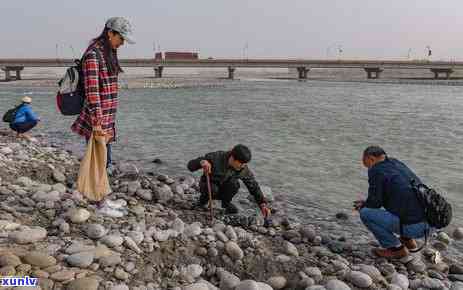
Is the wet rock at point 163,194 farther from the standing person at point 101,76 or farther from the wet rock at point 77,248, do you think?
the wet rock at point 77,248

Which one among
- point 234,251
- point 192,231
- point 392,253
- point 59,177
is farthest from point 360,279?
point 59,177

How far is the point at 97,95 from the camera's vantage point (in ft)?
16.8

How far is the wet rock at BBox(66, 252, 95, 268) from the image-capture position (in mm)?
4094

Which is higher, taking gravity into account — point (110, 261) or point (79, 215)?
point (79, 215)

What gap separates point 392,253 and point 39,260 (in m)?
4.42

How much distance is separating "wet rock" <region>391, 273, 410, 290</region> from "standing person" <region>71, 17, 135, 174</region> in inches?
161

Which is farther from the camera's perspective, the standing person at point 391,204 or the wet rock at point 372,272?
the standing person at point 391,204

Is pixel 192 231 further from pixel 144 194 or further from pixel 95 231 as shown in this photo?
pixel 144 194

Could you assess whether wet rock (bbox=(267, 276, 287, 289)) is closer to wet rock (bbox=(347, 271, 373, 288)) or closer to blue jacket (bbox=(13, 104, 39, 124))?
wet rock (bbox=(347, 271, 373, 288))

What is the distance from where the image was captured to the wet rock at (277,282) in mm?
4602

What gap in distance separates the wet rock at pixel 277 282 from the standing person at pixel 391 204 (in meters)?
1.64

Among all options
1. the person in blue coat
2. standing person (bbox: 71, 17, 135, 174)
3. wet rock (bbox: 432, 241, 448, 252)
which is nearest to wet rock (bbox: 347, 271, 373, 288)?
wet rock (bbox: 432, 241, 448, 252)

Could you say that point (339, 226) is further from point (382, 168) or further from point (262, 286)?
point (262, 286)

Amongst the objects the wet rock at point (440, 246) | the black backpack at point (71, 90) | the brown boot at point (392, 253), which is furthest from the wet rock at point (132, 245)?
the wet rock at point (440, 246)
